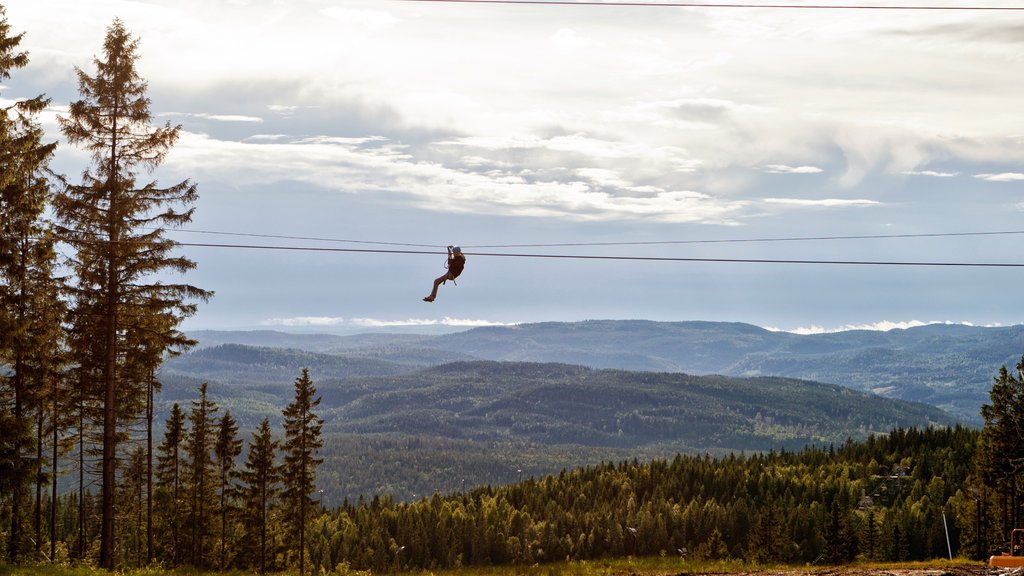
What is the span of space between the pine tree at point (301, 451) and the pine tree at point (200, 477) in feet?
21.0

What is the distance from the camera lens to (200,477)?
285 feet

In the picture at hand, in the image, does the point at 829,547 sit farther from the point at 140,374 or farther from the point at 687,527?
the point at 140,374

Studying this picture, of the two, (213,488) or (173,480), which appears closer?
(173,480)

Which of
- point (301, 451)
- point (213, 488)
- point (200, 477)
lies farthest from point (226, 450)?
point (301, 451)

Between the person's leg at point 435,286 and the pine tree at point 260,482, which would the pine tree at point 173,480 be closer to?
the pine tree at point 260,482

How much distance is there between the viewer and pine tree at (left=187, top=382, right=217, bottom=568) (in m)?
84.8

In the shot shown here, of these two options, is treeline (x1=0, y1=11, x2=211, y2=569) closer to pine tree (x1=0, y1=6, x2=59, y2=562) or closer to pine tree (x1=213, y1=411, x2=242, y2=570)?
pine tree (x1=0, y1=6, x2=59, y2=562)

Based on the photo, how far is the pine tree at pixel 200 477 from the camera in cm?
8481

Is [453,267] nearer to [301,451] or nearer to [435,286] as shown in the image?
[435,286]

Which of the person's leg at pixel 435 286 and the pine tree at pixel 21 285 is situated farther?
the pine tree at pixel 21 285

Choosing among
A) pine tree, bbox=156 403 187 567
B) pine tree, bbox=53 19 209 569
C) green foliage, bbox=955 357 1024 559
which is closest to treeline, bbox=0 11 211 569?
pine tree, bbox=53 19 209 569

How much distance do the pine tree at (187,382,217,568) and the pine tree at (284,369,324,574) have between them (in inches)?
252

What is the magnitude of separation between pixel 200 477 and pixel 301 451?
8.75 meters

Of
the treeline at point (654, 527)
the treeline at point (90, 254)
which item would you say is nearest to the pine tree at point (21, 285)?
the treeline at point (90, 254)
